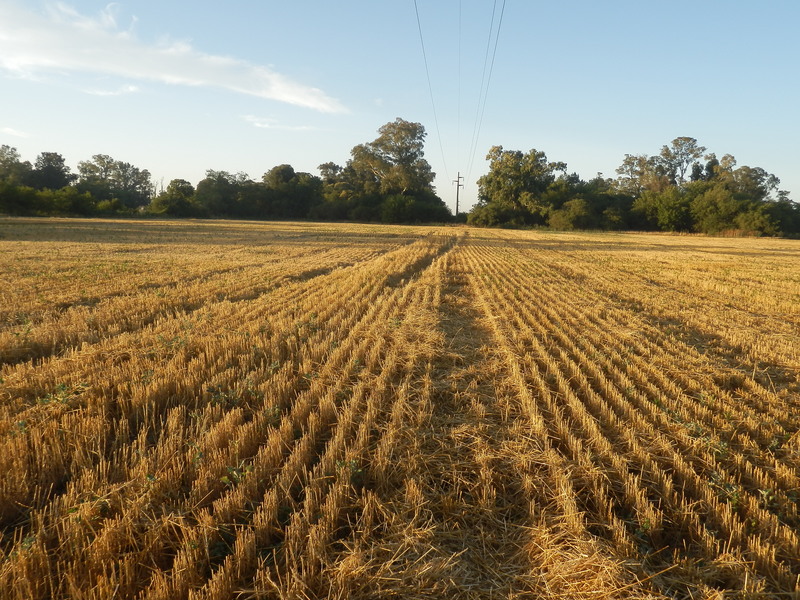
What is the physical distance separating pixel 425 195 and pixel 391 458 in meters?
81.8

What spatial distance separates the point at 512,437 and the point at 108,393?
4.12 m

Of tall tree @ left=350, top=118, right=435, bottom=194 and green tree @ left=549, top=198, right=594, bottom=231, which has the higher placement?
tall tree @ left=350, top=118, right=435, bottom=194

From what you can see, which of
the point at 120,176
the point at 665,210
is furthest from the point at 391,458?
the point at 120,176

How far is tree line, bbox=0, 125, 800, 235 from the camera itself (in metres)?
60.8

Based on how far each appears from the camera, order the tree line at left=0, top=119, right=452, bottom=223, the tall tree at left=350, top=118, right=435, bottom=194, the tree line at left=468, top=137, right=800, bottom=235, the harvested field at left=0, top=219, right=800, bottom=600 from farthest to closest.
→ the tall tree at left=350, top=118, right=435, bottom=194
the tree line at left=0, top=119, right=452, bottom=223
the tree line at left=468, top=137, right=800, bottom=235
the harvested field at left=0, top=219, right=800, bottom=600

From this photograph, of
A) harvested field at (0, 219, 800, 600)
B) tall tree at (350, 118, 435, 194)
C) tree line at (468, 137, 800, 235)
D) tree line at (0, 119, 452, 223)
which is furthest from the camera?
tall tree at (350, 118, 435, 194)

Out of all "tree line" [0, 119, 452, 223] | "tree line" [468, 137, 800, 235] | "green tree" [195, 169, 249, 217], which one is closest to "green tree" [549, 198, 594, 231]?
"tree line" [468, 137, 800, 235]

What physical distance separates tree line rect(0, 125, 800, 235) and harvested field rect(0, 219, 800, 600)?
6186cm

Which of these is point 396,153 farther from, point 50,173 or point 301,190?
point 50,173

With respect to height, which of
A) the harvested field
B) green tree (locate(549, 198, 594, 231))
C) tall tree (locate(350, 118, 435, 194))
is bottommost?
the harvested field

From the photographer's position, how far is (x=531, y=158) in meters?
71.4

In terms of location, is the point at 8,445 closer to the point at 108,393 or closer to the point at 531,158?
the point at 108,393

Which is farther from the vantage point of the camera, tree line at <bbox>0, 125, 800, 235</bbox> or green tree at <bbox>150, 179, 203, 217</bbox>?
green tree at <bbox>150, 179, 203, 217</bbox>

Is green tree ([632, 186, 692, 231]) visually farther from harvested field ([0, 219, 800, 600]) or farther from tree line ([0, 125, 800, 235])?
harvested field ([0, 219, 800, 600])
